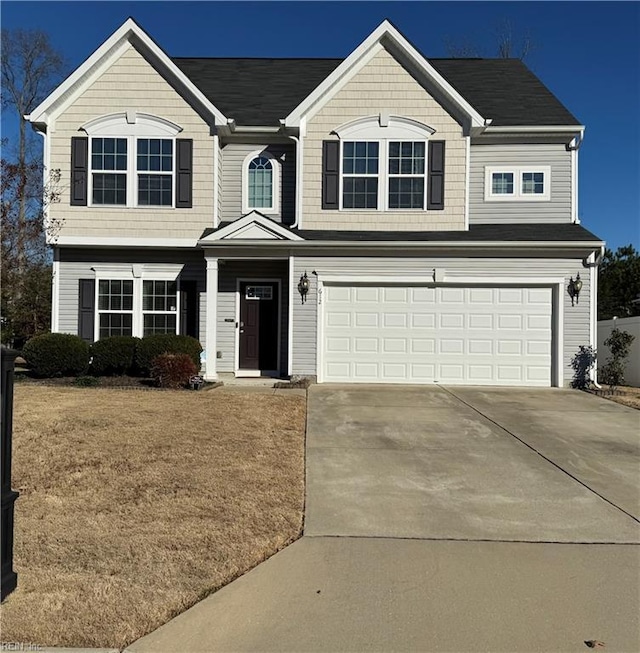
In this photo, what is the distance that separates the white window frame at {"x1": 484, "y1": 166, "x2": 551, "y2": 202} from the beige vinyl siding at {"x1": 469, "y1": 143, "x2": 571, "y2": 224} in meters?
0.08

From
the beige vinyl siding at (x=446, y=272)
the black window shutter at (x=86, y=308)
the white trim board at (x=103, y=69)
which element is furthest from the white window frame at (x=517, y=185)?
the black window shutter at (x=86, y=308)

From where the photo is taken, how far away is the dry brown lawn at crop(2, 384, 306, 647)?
3.31m

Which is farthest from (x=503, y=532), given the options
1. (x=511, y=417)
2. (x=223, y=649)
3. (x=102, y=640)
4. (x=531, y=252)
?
(x=531, y=252)

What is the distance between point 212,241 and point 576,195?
8.96 meters

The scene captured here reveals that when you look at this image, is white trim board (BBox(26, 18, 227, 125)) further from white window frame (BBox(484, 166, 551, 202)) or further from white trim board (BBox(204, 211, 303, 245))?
white window frame (BBox(484, 166, 551, 202))

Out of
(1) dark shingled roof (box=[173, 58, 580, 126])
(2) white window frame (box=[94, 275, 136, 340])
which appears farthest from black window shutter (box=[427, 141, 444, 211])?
(2) white window frame (box=[94, 275, 136, 340])

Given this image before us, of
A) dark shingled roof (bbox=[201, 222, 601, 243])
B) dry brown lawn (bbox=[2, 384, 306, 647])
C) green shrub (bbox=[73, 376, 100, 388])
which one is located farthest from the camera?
dark shingled roof (bbox=[201, 222, 601, 243])

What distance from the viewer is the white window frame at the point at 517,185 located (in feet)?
45.4

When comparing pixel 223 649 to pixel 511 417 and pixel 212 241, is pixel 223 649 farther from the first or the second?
pixel 212 241

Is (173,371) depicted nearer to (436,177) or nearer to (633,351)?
(436,177)

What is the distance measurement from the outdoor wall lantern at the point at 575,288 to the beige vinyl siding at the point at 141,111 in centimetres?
839

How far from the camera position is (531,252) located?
12.6 metres

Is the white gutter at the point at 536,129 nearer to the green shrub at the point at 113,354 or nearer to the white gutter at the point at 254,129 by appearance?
the white gutter at the point at 254,129

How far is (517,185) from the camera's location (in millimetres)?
13898
